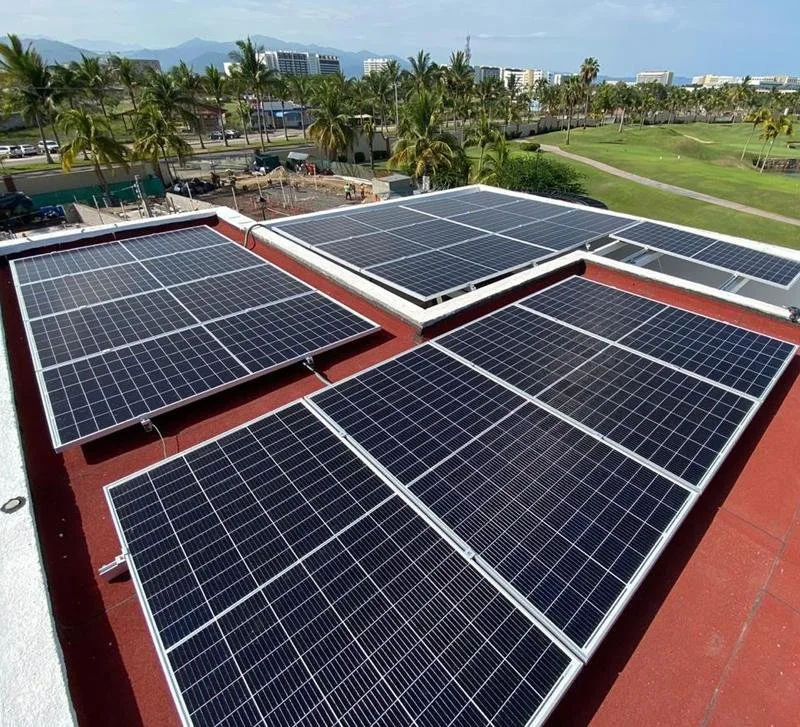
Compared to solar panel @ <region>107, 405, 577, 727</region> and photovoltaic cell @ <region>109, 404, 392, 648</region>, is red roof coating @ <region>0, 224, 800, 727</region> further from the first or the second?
solar panel @ <region>107, 405, 577, 727</region>

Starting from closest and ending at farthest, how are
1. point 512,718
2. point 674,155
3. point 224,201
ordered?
point 512,718
point 224,201
point 674,155

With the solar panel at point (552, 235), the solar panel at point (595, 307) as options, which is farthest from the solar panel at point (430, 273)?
the solar panel at point (552, 235)

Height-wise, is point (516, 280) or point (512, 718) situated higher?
point (516, 280)

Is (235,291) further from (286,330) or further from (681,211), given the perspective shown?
(681,211)

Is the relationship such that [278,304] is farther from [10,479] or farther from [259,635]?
[259,635]

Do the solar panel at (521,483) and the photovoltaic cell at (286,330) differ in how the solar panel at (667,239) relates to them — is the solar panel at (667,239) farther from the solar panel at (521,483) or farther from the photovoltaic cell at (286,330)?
the photovoltaic cell at (286,330)

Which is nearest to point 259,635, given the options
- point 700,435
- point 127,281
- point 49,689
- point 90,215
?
point 49,689
